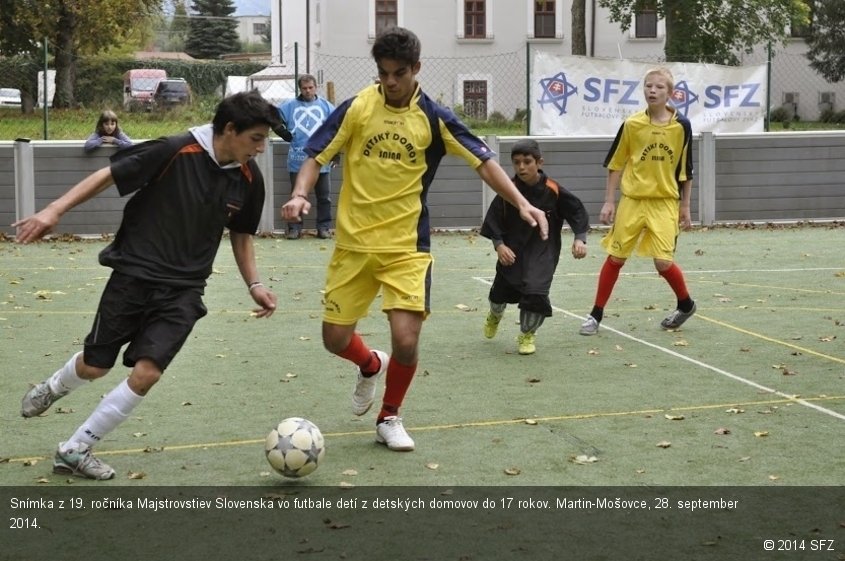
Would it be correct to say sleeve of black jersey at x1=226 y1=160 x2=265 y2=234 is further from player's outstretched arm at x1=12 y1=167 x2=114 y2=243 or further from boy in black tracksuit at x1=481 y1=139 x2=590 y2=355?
boy in black tracksuit at x1=481 y1=139 x2=590 y2=355

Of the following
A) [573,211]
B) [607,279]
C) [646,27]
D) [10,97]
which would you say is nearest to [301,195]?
[573,211]

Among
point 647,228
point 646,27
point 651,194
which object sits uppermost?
point 646,27

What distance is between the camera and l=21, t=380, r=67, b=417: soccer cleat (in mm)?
6449

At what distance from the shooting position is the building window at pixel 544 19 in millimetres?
57812

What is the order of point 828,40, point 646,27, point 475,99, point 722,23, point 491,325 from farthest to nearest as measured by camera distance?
1. point 646,27
2. point 828,40
3. point 722,23
4. point 475,99
5. point 491,325

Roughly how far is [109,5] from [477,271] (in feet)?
100

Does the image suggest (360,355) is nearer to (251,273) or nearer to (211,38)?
(251,273)

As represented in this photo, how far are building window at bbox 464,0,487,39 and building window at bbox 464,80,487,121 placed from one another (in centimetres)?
1919

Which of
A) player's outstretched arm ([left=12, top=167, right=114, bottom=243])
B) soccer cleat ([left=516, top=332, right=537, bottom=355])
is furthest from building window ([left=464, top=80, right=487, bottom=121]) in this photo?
player's outstretched arm ([left=12, top=167, right=114, bottom=243])

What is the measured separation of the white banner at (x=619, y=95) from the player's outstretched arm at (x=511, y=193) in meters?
14.5

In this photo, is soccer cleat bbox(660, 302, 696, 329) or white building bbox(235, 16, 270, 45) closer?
soccer cleat bbox(660, 302, 696, 329)

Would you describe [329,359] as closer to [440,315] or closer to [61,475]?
[440,315]

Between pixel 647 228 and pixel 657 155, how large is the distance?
579mm

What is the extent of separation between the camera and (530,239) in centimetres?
995
